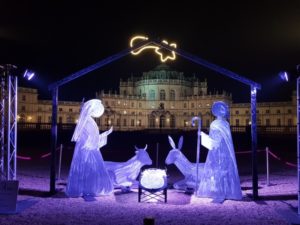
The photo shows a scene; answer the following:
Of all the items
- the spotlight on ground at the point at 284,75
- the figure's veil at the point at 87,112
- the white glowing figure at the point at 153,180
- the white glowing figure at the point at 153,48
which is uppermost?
the white glowing figure at the point at 153,48

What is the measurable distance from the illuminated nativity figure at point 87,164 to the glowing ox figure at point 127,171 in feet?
1.16

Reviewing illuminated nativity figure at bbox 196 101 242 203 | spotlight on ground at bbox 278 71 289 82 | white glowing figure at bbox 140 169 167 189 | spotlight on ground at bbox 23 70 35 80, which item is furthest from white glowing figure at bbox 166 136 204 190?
spotlight on ground at bbox 23 70 35 80

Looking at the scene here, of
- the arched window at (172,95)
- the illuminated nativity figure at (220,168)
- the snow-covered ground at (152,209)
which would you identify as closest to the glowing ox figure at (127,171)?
the snow-covered ground at (152,209)

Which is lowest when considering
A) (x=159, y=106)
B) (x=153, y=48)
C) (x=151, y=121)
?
(x=151, y=121)

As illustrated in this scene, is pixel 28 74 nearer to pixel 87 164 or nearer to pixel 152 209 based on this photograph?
pixel 87 164

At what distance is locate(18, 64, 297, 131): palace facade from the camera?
70625 millimetres

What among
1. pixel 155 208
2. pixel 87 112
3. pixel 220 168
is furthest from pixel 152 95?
pixel 155 208

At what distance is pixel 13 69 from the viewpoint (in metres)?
8.22

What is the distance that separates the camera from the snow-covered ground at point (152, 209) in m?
6.77

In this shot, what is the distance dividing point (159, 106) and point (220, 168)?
75.6 metres

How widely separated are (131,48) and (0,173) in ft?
15.1

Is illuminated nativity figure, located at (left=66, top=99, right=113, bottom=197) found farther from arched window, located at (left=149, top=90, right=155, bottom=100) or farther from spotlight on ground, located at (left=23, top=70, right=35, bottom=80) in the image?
arched window, located at (left=149, top=90, right=155, bottom=100)

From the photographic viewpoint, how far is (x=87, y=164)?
8.98 m

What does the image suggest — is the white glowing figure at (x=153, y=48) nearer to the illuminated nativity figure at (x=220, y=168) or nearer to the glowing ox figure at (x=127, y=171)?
the illuminated nativity figure at (x=220, y=168)
